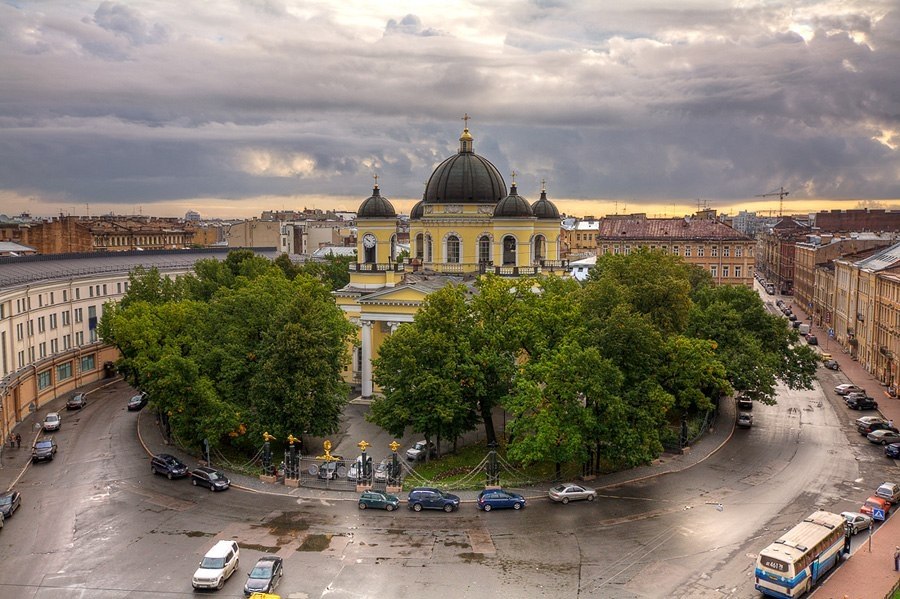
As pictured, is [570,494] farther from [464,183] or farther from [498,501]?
[464,183]

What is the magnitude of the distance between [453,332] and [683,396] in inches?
549

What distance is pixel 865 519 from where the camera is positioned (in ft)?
116

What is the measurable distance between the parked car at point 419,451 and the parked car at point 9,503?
20790mm

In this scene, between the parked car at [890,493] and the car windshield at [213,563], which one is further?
the parked car at [890,493]

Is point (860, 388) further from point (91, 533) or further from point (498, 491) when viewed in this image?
point (91, 533)

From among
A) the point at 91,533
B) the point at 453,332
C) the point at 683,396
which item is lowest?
the point at 91,533

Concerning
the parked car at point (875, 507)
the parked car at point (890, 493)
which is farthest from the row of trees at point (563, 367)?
the parked car at point (890, 493)

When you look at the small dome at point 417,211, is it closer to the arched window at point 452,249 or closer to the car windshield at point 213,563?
the arched window at point 452,249

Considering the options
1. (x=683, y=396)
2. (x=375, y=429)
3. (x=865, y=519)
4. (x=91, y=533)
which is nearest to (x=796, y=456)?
(x=683, y=396)

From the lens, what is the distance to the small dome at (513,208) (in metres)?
67.4

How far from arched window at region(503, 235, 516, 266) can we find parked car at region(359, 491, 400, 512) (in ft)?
111

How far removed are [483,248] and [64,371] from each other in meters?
38.1

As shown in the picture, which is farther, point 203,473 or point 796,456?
point 796,456

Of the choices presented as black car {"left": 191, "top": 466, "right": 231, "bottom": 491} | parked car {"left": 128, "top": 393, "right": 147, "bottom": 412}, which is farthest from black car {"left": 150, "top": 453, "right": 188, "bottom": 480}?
parked car {"left": 128, "top": 393, "right": 147, "bottom": 412}
